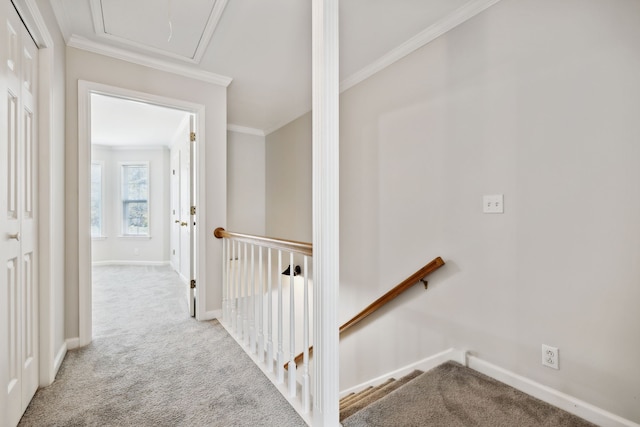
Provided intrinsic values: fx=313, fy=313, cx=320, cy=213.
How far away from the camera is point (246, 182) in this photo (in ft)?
15.3

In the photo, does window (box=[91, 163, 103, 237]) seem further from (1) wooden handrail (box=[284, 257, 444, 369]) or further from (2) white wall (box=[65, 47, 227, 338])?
(1) wooden handrail (box=[284, 257, 444, 369])

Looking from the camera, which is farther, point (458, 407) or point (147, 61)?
point (147, 61)

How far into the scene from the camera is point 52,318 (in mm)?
1802

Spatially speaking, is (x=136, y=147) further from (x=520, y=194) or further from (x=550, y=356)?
(x=550, y=356)

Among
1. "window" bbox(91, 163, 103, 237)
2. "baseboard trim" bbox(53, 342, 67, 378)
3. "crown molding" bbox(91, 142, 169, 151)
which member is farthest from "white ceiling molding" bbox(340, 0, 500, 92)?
"window" bbox(91, 163, 103, 237)

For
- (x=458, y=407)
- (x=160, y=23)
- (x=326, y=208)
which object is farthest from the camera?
(x=160, y=23)

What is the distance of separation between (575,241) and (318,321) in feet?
4.36

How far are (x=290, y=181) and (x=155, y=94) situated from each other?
1911 millimetres

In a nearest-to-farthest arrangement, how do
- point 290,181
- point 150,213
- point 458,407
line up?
point 458,407 < point 290,181 < point 150,213

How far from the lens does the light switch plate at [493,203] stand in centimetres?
184

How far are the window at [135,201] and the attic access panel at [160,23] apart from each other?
4.32m

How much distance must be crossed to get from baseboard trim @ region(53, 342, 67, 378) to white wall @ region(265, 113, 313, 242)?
2297mm

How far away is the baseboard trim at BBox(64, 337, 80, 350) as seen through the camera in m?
2.22

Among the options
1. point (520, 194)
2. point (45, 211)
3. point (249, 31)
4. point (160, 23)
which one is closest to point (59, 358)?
point (45, 211)
